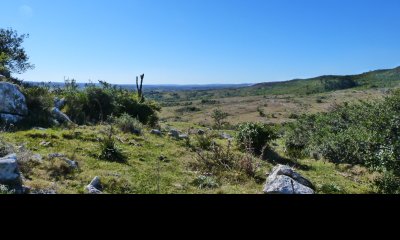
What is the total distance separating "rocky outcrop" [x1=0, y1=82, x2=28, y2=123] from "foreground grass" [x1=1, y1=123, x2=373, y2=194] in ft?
7.43

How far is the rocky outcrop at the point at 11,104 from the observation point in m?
16.1

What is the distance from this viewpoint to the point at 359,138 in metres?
16.8

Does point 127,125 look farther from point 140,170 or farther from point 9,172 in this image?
point 9,172

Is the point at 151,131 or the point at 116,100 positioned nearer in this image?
the point at 151,131

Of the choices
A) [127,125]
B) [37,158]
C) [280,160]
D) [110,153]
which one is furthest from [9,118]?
[280,160]

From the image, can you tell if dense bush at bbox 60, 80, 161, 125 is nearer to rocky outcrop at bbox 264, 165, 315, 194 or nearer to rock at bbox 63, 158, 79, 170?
rock at bbox 63, 158, 79, 170

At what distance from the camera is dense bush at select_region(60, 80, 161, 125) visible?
69.6 feet

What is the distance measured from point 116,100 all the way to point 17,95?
25.3ft

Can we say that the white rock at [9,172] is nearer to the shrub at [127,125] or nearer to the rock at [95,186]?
the rock at [95,186]

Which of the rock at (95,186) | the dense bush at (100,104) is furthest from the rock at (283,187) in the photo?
the dense bush at (100,104)
